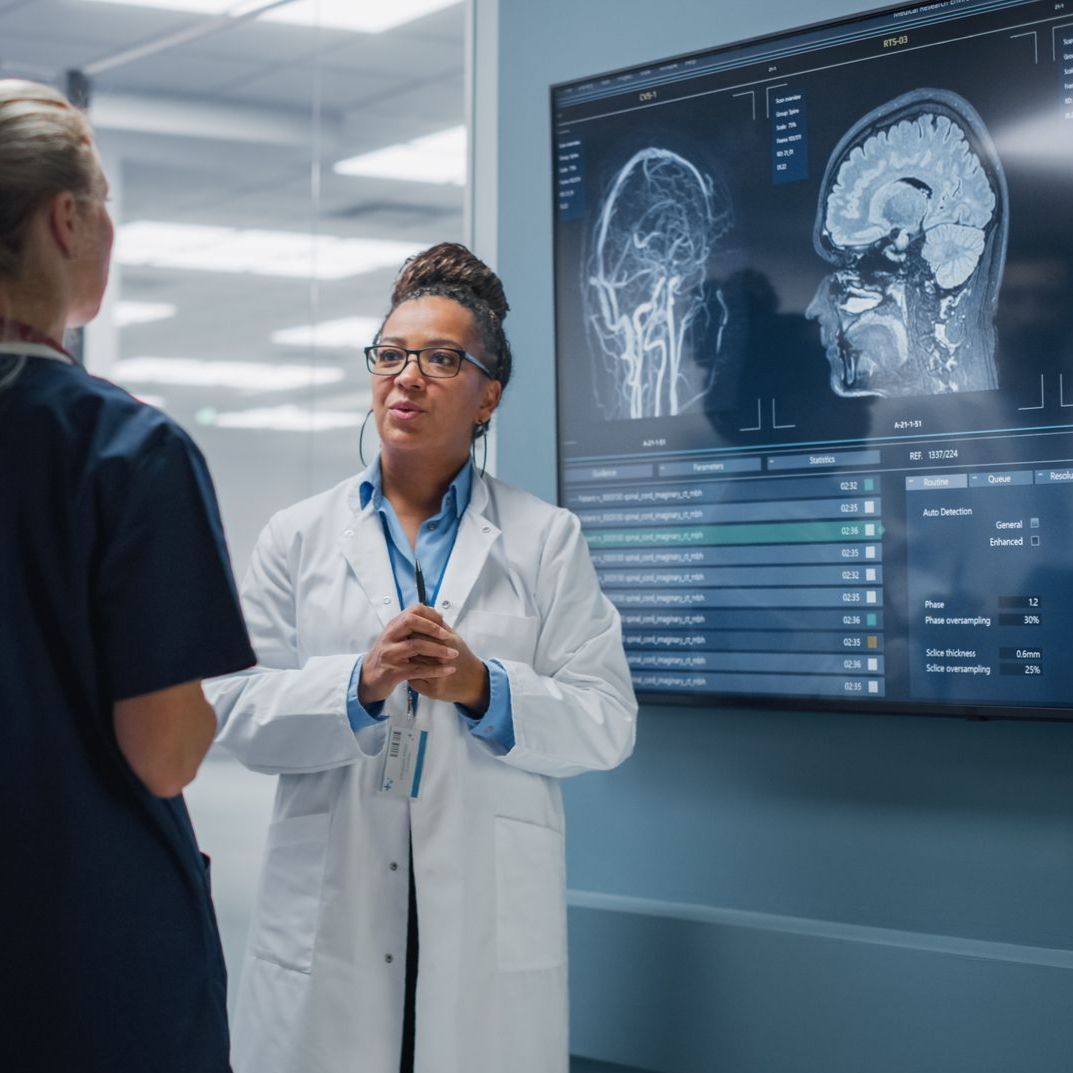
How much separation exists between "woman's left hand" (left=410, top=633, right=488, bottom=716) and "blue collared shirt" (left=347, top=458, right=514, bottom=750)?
0.02m

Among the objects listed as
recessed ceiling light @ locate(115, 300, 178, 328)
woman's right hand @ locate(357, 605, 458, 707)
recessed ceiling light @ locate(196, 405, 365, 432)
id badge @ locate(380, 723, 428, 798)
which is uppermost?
recessed ceiling light @ locate(115, 300, 178, 328)

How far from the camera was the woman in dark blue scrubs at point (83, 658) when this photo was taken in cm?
122

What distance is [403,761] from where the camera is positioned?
75.0 inches

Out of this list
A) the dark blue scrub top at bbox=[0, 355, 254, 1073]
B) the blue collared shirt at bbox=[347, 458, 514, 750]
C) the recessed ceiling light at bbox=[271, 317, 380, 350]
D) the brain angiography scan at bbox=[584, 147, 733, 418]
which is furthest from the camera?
the recessed ceiling light at bbox=[271, 317, 380, 350]

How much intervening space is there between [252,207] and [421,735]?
239 cm

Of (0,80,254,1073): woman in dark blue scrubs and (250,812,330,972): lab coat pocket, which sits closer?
(0,80,254,1073): woman in dark blue scrubs

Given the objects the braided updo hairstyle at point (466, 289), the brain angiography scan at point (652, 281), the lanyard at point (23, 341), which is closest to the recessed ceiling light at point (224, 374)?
the brain angiography scan at point (652, 281)

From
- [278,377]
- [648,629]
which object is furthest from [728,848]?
[278,377]

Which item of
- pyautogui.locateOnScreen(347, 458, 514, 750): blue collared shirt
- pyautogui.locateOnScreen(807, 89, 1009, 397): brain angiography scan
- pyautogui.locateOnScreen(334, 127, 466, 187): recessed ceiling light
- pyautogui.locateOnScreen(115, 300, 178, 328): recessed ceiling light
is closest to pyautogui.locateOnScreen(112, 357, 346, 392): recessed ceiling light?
pyautogui.locateOnScreen(115, 300, 178, 328): recessed ceiling light

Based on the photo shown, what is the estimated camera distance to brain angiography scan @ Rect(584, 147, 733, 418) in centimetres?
235

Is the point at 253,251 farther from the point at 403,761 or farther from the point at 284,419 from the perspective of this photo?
the point at 403,761

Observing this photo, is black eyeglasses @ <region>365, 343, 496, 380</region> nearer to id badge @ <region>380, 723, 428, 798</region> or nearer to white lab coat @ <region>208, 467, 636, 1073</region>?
white lab coat @ <region>208, 467, 636, 1073</region>

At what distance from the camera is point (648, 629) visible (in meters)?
2.38

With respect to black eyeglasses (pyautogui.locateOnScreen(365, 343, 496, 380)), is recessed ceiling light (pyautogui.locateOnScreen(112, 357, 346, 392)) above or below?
above
